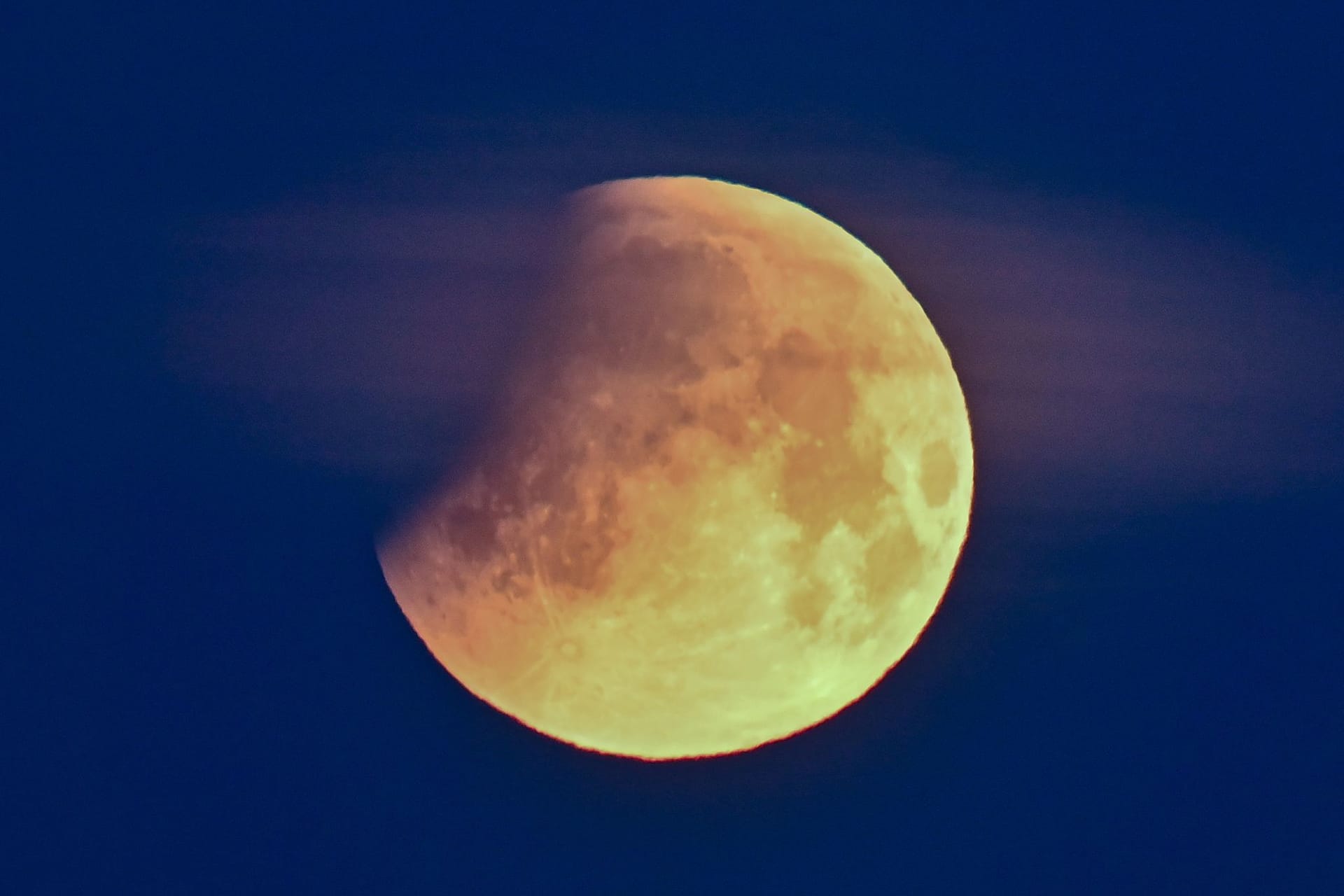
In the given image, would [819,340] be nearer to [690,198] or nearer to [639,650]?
[690,198]

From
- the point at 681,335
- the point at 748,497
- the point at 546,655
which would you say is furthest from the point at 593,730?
the point at 681,335

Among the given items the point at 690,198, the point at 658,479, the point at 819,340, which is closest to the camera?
the point at 658,479

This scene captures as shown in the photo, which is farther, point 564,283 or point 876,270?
point 876,270

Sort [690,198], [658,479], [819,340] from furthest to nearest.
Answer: [690,198] → [819,340] → [658,479]

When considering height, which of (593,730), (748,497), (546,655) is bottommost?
(593,730)

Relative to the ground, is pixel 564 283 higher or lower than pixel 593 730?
higher

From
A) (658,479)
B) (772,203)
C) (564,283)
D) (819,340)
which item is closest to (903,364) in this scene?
(819,340)

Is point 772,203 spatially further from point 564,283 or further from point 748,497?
point 748,497
